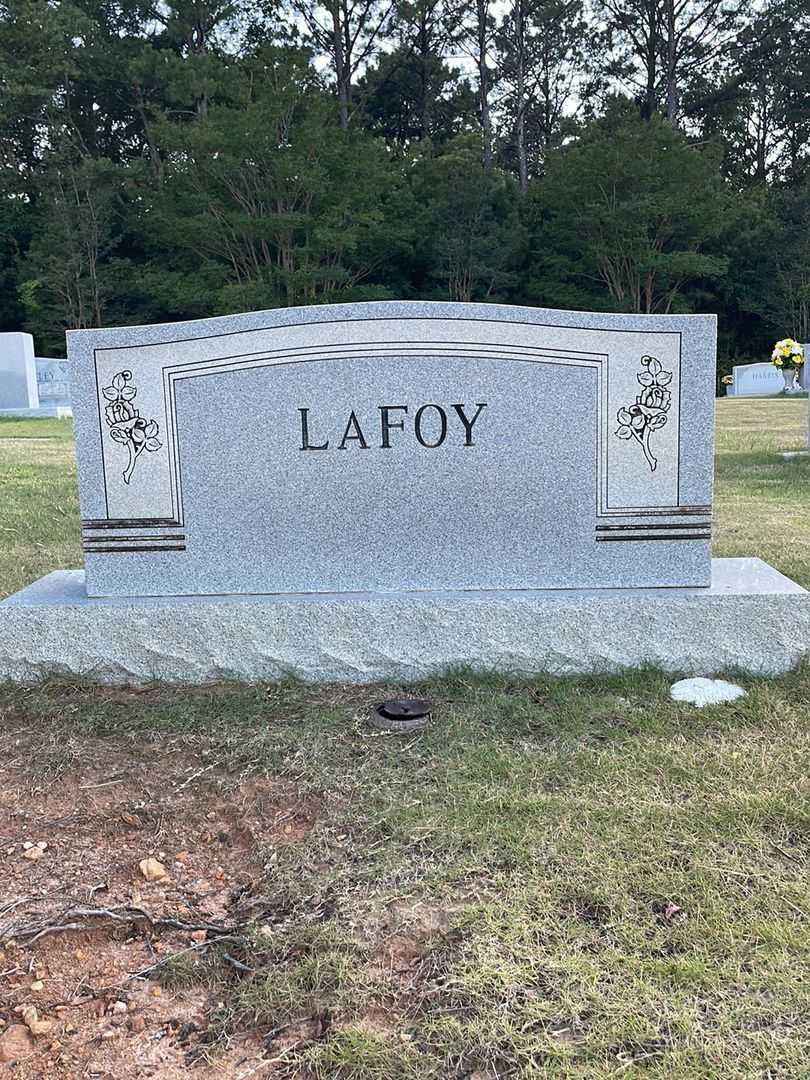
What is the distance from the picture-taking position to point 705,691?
277 cm

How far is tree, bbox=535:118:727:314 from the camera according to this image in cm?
2562

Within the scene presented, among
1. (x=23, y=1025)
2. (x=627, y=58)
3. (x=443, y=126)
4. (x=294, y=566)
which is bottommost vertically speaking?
(x=23, y=1025)

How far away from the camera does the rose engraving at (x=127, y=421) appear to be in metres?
3.04

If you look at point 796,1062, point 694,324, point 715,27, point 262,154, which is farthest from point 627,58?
point 796,1062

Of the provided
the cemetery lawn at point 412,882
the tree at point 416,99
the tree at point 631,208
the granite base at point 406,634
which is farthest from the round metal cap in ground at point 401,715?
the tree at point 416,99

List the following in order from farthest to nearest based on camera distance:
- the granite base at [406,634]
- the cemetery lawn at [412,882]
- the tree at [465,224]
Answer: the tree at [465,224]
the granite base at [406,634]
the cemetery lawn at [412,882]

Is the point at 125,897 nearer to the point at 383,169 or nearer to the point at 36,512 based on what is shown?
the point at 36,512

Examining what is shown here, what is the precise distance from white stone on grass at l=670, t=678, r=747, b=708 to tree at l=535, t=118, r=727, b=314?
81.7 feet

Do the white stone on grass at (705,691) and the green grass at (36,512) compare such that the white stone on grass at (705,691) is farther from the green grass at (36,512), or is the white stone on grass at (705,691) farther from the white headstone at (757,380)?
the white headstone at (757,380)

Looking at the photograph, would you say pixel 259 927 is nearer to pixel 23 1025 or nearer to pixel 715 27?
pixel 23 1025

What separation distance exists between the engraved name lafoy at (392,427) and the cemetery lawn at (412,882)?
772 millimetres

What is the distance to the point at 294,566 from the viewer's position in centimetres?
310

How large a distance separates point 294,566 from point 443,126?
3374 centimetres

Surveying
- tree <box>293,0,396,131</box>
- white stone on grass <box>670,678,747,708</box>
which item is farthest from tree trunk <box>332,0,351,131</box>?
white stone on grass <box>670,678,747,708</box>
